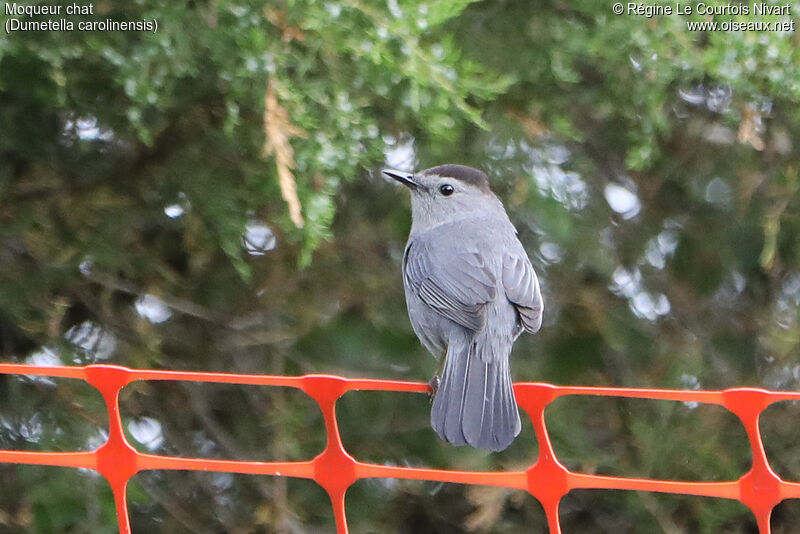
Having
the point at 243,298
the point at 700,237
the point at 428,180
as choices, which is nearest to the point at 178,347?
the point at 243,298

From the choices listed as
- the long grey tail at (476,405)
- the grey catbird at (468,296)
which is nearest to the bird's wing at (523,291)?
the grey catbird at (468,296)

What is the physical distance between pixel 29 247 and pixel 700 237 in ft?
7.74

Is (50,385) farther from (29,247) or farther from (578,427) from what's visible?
(578,427)

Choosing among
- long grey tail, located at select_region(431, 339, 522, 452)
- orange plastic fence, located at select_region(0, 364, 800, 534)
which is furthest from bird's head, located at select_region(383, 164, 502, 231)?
orange plastic fence, located at select_region(0, 364, 800, 534)

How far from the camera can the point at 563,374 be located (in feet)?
11.1

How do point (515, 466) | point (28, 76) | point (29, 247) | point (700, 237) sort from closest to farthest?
point (28, 76) → point (29, 247) → point (515, 466) → point (700, 237)

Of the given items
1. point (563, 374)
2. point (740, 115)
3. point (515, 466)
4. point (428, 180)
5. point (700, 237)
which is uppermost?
point (740, 115)

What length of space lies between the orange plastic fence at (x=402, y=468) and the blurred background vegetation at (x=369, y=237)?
73 centimetres

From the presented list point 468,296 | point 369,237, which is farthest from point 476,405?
point 369,237

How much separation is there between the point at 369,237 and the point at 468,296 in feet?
2.58

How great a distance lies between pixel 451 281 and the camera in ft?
9.25

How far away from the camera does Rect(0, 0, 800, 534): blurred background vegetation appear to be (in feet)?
8.45

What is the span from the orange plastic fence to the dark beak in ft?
3.73

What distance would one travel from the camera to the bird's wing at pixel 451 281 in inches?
106
